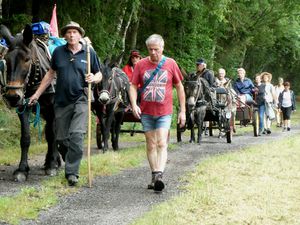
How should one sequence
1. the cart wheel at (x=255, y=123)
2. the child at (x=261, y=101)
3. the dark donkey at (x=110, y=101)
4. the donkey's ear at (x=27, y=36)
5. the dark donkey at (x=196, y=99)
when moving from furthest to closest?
1. the child at (x=261, y=101)
2. the cart wheel at (x=255, y=123)
3. the dark donkey at (x=196, y=99)
4. the dark donkey at (x=110, y=101)
5. the donkey's ear at (x=27, y=36)

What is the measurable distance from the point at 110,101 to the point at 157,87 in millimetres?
5405

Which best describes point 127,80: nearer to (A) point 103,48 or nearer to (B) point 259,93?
(A) point 103,48

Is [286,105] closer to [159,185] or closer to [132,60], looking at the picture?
[132,60]

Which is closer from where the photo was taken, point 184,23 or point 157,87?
point 157,87

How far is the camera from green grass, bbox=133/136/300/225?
7312mm

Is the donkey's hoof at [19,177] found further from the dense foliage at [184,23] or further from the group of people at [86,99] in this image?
the dense foliage at [184,23]

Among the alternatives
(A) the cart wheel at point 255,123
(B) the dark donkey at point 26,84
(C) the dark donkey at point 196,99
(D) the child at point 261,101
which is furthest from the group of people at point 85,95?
(D) the child at point 261,101

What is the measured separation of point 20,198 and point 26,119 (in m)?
2.19

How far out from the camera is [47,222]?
23.2ft

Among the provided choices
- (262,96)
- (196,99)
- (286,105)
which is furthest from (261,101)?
(196,99)

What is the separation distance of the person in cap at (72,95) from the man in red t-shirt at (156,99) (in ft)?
2.47

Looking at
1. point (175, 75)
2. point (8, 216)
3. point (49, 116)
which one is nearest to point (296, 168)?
point (175, 75)

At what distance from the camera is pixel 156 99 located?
29.9ft

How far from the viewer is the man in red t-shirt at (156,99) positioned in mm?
9047
